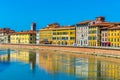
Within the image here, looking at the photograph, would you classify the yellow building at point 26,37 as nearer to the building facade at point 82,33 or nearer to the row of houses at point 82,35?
the row of houses at point 82,35

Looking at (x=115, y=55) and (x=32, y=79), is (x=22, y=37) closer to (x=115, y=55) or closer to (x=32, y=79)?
(x=115, y=55)

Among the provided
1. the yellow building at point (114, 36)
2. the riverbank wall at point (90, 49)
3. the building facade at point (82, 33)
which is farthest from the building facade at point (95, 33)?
the riverbank wall at point (90, 49)

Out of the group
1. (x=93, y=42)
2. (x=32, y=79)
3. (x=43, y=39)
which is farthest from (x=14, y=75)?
(x=43, y=39)

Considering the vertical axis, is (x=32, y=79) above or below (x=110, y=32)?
below

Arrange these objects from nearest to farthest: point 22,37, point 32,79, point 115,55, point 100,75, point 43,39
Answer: point 32,79 < point 100,75 < point 115,55 < point 43,39 < point 22,37

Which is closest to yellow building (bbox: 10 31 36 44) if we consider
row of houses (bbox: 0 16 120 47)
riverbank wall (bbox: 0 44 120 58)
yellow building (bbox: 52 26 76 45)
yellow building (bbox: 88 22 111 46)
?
row of houses (bbox: 0 16 120 47)

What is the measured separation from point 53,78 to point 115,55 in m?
27.5

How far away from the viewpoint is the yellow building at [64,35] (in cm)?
10375

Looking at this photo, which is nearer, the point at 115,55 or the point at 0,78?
the point at 0,78

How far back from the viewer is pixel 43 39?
123 metres

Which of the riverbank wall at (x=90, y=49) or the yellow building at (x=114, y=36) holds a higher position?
the yellow building at (x=114, y=36)

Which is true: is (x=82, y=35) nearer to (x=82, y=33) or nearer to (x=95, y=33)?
(x=82, y=33)

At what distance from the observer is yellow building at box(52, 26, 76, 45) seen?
104m

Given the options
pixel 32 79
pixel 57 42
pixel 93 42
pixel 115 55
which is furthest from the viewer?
pixel 57 42
